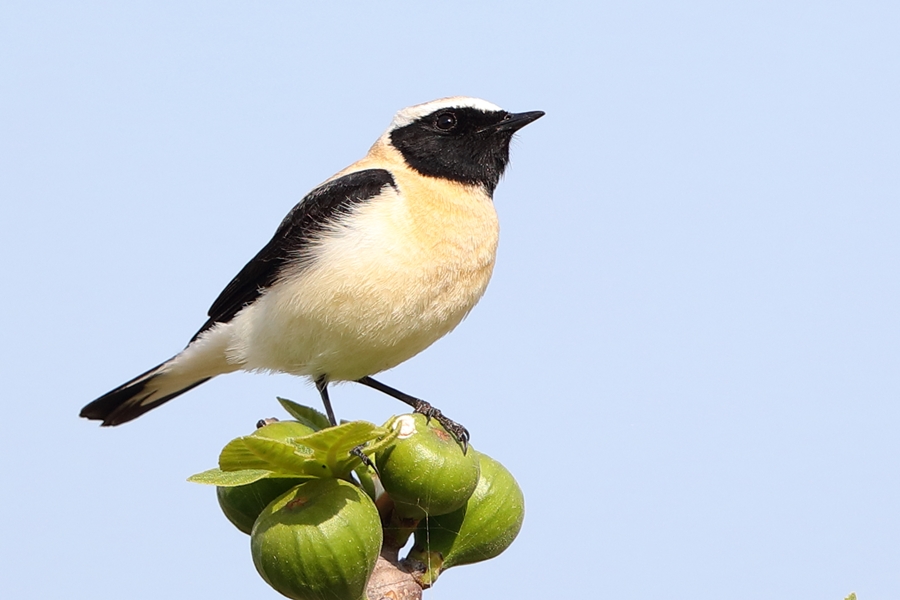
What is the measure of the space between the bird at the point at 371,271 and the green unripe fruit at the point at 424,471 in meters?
1.34

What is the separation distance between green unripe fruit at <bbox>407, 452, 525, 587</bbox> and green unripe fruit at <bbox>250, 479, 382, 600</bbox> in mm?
349

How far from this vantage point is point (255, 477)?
3.07 metres

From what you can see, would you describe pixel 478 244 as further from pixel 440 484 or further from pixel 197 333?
pixel 440 484

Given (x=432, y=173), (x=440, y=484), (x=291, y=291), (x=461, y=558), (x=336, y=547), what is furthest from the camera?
(x=432, y=173)

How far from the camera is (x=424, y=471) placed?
11.1 feet

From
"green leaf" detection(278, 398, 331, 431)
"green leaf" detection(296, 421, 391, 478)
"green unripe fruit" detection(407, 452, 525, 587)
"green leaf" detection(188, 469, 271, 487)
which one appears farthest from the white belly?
"green leaf" detection(188, 469, 271, 487)

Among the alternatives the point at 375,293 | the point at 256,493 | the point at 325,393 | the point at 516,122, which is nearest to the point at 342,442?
the point at 256,493

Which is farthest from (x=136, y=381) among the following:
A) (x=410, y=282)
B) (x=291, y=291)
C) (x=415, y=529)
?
(x=415, y=529)

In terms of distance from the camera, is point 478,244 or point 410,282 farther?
point 478,244

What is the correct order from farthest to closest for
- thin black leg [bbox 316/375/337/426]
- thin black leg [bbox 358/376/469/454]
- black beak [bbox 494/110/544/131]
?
black beak [bbox 494/110/544/131], thin black leg [bbox 316/375/337/426], thin black leg [bbox 358/376/469/454]

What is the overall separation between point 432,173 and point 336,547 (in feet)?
12.5

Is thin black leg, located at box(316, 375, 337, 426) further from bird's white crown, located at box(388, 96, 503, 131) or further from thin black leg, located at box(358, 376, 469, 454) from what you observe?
bird's white crown, located at box(388, 96, 503, 131)

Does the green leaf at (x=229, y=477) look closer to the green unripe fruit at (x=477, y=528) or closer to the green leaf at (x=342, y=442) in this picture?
the green leaf at (x=342, y=442)

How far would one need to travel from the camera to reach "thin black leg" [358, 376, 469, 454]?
172 inches
